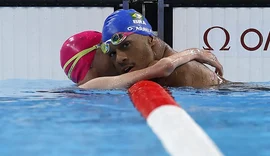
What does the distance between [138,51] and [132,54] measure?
45 mm

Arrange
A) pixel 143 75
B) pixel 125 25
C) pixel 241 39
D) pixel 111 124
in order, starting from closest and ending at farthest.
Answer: pixel 111 124, pixel 143 75, pixel 125 25, pixel 241 39

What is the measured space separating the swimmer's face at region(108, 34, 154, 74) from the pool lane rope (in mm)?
718

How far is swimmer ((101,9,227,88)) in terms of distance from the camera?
10.5 feet

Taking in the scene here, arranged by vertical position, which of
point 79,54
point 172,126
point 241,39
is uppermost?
point 172,126

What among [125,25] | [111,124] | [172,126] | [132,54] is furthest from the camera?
[125,25]

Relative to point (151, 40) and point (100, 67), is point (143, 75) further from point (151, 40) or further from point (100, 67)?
point (100, 67)

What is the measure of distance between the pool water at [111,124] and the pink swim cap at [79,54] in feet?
2.45

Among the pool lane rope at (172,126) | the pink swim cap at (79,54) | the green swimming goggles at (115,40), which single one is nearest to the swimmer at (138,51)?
the green swimming goggles at (115,40)

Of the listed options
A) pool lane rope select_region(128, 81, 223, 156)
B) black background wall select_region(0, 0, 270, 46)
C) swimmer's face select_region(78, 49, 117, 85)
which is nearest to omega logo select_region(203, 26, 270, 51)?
→ black background wall select_region(0, 0, 270, 46)

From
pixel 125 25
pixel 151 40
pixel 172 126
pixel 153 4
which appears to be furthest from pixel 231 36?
pixel 172 126

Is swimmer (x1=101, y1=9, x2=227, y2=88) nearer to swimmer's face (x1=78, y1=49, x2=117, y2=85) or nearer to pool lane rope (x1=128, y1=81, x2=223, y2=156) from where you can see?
swimmer's face (x1=78, y1=49, x2=117, y2=85)

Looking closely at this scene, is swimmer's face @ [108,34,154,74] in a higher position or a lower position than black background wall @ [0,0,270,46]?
lower

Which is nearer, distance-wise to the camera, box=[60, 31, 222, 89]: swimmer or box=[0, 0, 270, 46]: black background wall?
box=[60, 31, 222, 89]: swimmer

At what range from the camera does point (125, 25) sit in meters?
3.32
